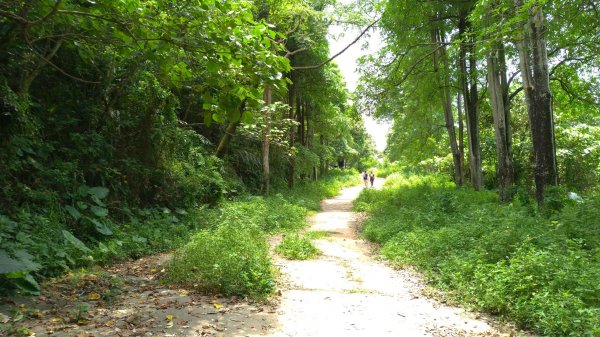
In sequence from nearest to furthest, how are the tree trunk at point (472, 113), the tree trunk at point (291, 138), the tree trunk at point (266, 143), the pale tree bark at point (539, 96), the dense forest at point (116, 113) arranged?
the dense forest at point (116, 113), the pale tree bark at point (539, 96), the tree trunk at point (472, 113), the tree trunk at point (266, 143), the tree trunk at point (291, 138)

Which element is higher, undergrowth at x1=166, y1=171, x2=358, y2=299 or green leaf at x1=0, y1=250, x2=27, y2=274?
green leaf at x1=0, y1=250, x2=27, y2=274

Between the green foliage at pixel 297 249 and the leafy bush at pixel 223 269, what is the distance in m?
1.68

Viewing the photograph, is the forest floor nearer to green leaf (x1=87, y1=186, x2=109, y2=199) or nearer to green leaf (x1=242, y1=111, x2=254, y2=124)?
green leaf (x1=87, y1=186, x2=109, y2=199)

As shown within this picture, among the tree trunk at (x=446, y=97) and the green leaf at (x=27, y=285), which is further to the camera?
the tree trunk at (x=446, y=97)

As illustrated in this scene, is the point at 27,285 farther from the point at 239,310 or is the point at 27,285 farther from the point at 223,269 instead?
the point at 239,310

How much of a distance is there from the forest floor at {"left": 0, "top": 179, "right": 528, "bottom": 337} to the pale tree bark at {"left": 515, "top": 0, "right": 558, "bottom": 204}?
459cm

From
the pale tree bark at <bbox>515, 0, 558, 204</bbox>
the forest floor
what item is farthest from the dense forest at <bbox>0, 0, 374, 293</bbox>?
the pale tree bark at <bbox>515, 0, 558, 204</bbox>

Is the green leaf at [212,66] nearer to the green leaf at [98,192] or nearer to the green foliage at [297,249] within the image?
the green foliage at [297,249]

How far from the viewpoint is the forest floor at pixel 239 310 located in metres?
4.51

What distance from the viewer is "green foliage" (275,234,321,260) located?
28.1 feet

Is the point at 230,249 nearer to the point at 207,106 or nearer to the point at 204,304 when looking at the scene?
the point at 204,304

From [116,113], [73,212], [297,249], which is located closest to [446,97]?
[297,249]

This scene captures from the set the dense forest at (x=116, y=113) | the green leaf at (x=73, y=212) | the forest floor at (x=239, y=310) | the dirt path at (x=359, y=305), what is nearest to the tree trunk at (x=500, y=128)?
the dense forest at (x=116, y=113)

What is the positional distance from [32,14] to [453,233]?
26.1ft
